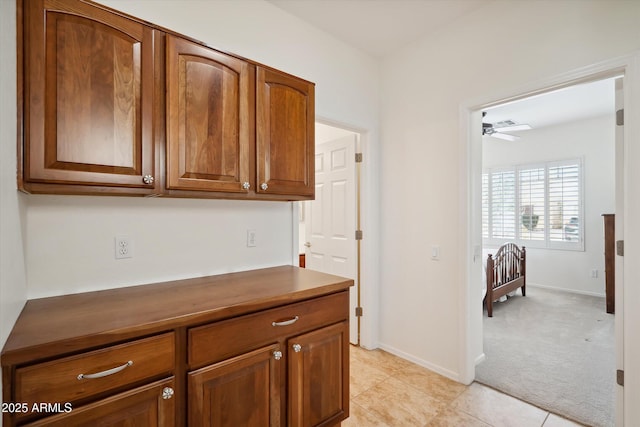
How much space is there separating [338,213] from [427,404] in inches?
69.4

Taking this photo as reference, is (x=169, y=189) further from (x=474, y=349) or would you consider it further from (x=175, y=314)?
(x=474, y=349)

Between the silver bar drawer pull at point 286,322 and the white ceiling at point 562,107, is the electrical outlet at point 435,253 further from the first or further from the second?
the white ceiling at point 562,107

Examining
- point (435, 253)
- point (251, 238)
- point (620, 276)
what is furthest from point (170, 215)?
point (620, 276)

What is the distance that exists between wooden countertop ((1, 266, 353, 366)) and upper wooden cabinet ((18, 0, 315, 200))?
48 cm

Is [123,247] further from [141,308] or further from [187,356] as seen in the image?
[187,356]

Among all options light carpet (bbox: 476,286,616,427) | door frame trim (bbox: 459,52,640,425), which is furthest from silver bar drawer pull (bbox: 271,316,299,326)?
light carpet (bbox: 476,286,616,427)

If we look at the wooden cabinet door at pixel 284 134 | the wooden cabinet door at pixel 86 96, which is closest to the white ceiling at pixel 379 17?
the wooden cabinet door at pixel 284 134

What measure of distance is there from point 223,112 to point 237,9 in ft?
3.10

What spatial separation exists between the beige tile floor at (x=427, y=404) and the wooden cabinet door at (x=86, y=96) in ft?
6.43

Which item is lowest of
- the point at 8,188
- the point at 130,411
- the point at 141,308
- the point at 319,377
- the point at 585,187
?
the point at 319,377

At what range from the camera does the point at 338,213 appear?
310 centimetres

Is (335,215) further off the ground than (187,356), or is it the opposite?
(335,215)

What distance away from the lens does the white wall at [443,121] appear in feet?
5.99

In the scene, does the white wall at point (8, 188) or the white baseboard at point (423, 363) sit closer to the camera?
the white wall at point (8, 188)
